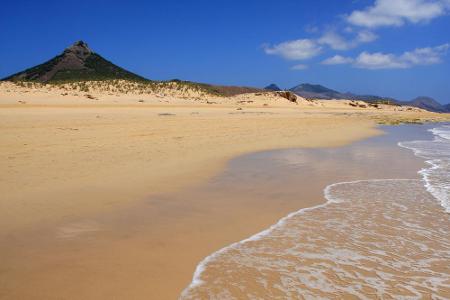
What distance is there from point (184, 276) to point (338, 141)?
13.5 meters

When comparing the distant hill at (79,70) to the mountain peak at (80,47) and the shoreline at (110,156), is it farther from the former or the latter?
the shoreline at (110,156)

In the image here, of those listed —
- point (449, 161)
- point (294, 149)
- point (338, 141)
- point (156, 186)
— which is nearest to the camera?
point (156, 186)

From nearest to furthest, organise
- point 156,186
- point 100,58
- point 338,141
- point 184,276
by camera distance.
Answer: point 184,276
point 156,186
point 338,141
point 100,58

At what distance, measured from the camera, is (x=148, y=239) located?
470 cm

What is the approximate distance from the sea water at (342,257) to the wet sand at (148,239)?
28cm

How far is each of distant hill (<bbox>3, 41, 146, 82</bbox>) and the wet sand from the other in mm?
46418

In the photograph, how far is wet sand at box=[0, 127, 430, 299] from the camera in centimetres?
352

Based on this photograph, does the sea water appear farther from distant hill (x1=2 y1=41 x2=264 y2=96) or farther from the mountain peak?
the mountain peak

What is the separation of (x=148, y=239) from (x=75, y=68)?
186 ft

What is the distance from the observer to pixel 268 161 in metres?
10.7

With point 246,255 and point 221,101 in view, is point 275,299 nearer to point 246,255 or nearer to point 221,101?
point 246,255

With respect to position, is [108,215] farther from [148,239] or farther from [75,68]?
[75,68]

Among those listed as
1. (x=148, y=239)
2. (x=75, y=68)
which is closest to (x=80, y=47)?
(x=75, y=68)

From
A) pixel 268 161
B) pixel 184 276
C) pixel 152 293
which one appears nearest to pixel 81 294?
pixel 152 293
